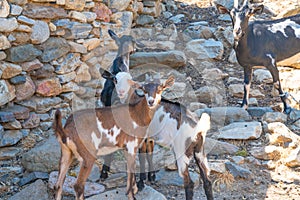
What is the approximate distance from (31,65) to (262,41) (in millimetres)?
3944

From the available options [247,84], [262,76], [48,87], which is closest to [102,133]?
[48,87]

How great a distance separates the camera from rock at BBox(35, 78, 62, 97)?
6.27m

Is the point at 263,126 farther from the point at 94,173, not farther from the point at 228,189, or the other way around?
the point at 94,173

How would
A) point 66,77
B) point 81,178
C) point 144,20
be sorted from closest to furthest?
1. point 81,178
2. point 66,77
3. point 144,20

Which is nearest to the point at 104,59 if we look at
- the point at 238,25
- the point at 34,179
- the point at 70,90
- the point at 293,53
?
the point at 70,90

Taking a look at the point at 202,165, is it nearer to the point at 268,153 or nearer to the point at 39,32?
the point at 268,153

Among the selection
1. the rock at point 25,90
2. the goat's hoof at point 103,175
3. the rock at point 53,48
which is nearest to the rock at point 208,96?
the rock at point 53,48

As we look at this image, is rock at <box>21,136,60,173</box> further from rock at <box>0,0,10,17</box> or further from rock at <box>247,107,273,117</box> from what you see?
rock at <box>247,107,273,117</box>

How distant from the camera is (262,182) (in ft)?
17.9

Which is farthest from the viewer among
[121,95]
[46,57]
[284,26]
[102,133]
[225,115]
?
[284,26]

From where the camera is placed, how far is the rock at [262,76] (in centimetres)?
858

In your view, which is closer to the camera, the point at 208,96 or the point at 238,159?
the point at 238,159

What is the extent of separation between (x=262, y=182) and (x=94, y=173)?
211cm

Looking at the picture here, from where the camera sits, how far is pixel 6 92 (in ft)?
18.7
